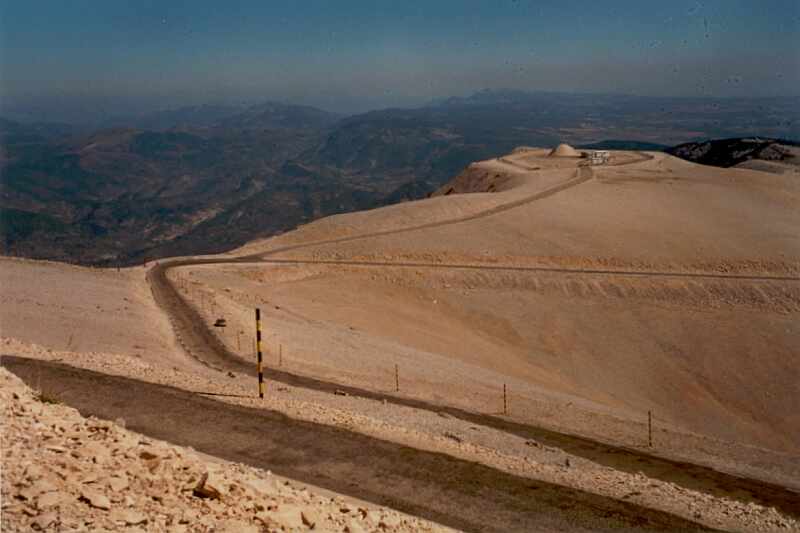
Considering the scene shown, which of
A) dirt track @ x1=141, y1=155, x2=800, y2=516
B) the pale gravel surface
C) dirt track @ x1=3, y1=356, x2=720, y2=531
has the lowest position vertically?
dirt track @ x1=141, y1=155, x2=800, y2=516

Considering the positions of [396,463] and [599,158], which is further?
[599,158]

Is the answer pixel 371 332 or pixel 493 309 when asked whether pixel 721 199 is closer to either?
pixel 493 309

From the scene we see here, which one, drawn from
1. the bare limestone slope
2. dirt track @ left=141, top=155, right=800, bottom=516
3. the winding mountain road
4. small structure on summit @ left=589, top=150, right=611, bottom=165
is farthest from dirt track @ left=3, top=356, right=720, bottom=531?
small structure on summit @ left=589, top=150, right=611, bottom=165

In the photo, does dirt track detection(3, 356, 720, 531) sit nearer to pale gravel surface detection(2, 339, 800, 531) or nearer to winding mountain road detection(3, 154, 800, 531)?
winding mountain road detection(3, 154, 800, 531)

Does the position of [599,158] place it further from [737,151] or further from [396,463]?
[396,463]

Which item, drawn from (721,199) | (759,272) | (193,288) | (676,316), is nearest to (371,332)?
(193,288)

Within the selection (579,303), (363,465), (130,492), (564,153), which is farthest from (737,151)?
(130,492)

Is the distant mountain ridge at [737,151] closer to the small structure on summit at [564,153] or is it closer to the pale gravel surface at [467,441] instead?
the small structure on summit at [564,153]
